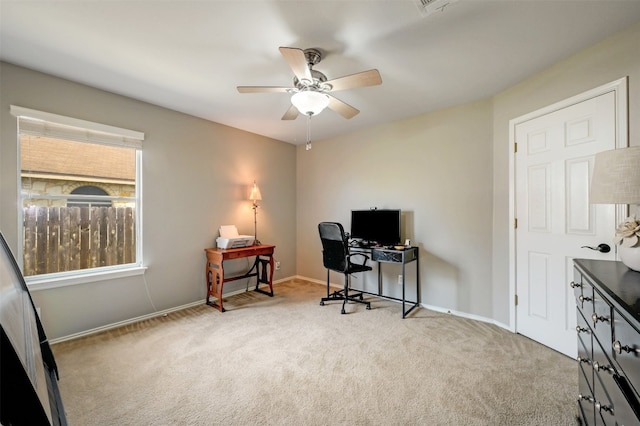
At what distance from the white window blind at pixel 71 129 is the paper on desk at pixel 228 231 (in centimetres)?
138

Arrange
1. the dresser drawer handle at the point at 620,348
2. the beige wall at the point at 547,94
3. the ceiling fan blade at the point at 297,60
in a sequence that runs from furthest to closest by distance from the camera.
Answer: the beige wall at the point at 547,94
the ceiling fan blade at the point at 297,60
the dresser drawer handle at the point at 620,348

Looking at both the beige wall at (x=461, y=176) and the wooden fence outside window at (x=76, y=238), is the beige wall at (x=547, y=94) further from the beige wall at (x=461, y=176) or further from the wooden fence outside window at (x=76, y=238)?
the wooden fence outside window at (x=76, y=238)

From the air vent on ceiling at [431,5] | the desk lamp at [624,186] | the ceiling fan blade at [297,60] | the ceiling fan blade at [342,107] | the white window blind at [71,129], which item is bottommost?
the desk lamp at [624,186]

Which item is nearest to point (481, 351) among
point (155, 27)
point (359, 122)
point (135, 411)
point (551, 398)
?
point (551, 398)

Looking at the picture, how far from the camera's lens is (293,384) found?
1.92 m

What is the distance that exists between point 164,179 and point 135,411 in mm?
2366

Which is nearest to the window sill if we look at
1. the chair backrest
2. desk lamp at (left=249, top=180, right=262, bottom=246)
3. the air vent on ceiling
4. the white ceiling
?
desk lamp at (left=249, top=180, right=262, bottom=246)

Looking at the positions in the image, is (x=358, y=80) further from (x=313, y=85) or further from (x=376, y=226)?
(x=376, y=226)

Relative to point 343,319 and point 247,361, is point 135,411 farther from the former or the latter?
point 343,319

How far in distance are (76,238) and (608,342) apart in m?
3.88

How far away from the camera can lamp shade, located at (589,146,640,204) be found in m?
1.27

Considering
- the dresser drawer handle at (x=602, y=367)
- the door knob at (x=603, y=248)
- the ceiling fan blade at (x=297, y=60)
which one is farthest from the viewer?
the door knob at (x=603, y=248)

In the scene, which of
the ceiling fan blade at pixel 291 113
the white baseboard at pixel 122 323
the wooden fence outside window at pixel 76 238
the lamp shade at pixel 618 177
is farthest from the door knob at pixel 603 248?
the wooden fence outside window at pixel 76 238

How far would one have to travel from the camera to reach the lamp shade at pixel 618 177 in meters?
1.27
